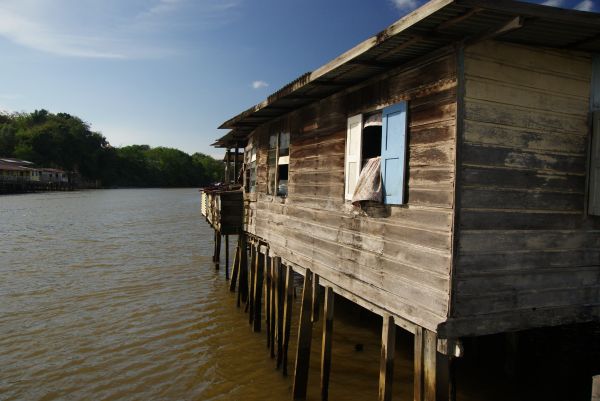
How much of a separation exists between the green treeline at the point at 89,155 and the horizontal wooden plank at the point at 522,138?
9911cm

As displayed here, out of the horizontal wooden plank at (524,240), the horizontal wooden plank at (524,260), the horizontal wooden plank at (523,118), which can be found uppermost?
the horizontal wooden plank at (523,118)

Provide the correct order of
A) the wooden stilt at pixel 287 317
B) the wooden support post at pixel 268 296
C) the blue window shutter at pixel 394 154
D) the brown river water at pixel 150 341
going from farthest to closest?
the wooden support post at pixel 268 296 → the wooden stilt at pixel 287 317 → the brown river water at pixel 150 341 → the blue window shutter at pixel 394 154

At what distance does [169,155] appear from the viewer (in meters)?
128

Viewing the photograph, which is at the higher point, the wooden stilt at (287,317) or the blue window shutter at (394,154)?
the blue window shutter at (394,154)

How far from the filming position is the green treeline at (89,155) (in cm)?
8831

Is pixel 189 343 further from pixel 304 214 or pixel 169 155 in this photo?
pixel 169 155

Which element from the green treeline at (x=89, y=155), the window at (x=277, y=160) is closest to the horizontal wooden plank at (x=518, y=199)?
the window at (x=277, y=160)

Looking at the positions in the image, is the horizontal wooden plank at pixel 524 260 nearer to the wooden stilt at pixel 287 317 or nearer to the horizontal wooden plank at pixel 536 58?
the horizontal wooden plank at pixel 536 58

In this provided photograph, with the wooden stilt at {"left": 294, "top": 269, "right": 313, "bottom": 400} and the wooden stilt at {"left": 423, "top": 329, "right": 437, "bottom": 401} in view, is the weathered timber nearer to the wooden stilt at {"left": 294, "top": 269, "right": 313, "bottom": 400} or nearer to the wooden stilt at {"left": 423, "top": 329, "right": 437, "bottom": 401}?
the wooden stilt at {"left": 294, "top": 269, "right": 313, "bottom": 400}

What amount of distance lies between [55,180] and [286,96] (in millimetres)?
90037

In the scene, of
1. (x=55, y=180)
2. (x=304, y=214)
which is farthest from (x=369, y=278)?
(x=55, y=180)

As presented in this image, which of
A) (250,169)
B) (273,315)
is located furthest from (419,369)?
(250,169)

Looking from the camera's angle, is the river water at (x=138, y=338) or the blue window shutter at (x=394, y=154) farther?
the river water at (x=138, y=338)

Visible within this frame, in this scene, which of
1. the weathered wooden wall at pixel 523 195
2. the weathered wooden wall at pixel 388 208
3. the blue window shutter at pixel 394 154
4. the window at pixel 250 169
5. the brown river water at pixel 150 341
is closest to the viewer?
the weathered wooden wall at pixel 523 195
